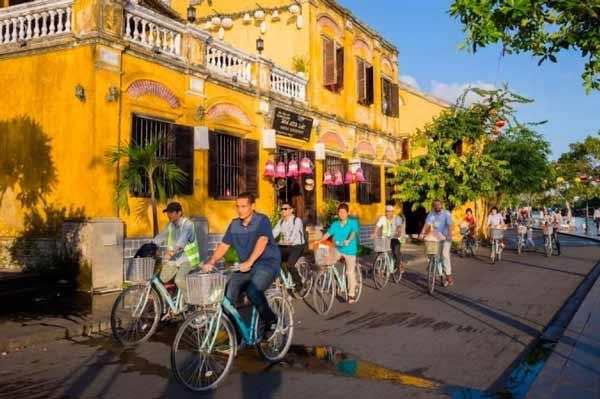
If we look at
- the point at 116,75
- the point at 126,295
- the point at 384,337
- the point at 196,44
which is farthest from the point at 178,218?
the point at 196,44

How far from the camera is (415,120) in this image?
1088 inches

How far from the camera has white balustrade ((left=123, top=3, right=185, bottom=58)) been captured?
11.6 meters

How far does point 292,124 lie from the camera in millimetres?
17531

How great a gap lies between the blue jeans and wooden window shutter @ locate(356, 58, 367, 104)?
17497mm

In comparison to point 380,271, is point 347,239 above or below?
above

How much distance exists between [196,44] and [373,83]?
11655 mm

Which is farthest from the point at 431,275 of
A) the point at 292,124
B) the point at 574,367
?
the point at 292,124

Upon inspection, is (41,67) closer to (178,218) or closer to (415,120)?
(178,218)

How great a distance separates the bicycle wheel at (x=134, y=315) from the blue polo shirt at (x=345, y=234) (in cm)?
379

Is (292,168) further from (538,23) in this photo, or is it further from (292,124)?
(538,23)

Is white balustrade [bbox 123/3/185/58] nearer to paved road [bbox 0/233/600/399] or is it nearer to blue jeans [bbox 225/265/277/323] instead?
paved road [bbox 0/233/600/399]

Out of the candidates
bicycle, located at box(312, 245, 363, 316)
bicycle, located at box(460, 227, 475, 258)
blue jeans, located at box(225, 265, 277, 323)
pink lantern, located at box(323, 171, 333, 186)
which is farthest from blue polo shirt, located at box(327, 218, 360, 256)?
bicycle, located at box(460, 227, 475, 258)

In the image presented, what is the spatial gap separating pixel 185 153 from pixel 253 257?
7.85m

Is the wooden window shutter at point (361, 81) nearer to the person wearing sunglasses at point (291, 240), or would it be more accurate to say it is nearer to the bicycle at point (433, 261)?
the bicycle at point (433, 261)
